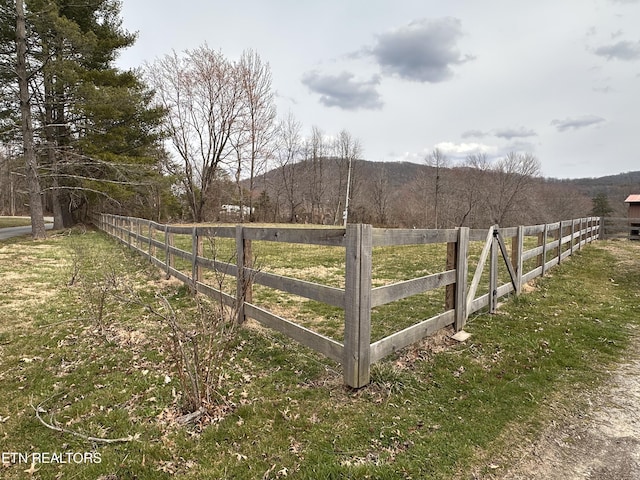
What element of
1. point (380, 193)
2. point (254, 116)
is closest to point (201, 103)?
point (254, 116)

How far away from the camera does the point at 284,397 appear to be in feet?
9.86

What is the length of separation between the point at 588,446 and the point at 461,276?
216 cm

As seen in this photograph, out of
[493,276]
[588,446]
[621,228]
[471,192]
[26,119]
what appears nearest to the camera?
[588,446]

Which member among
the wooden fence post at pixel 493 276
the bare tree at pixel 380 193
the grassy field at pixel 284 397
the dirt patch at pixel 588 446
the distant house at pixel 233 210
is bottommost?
the dirt patch at pixel 588 446

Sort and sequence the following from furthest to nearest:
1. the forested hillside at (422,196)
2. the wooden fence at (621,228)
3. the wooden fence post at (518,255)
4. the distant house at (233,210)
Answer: the forested hillside at (422,196) → the distant house at (233,210) → the wooden fence at (621,228) → the wooden fence post at (518,255)

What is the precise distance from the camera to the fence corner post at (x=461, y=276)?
4261 millimetres

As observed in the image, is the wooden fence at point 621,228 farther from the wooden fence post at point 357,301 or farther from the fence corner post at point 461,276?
the wooden fence post at point 357,301

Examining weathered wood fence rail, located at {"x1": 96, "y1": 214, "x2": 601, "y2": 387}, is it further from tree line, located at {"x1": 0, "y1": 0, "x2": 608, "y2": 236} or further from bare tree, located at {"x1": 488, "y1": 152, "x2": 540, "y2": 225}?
bare tree, located at {"x1": 488, "y1": 152, "x2": 540, "y2": 225}

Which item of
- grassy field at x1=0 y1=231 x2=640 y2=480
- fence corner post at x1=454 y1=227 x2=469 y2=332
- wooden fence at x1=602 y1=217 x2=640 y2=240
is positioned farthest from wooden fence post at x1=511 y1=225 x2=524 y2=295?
wooden fence at x1=602 y1=217 x2=640 y2=240

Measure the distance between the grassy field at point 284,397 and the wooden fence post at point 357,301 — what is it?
0.26 metres

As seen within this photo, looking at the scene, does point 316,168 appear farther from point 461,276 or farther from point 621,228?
point 461,276

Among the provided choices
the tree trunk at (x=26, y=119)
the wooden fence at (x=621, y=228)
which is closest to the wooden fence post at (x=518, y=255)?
the wooden fence at (x=621, y=228)

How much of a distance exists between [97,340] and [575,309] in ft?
23.4

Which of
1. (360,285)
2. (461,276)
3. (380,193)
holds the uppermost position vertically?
(380,193)
